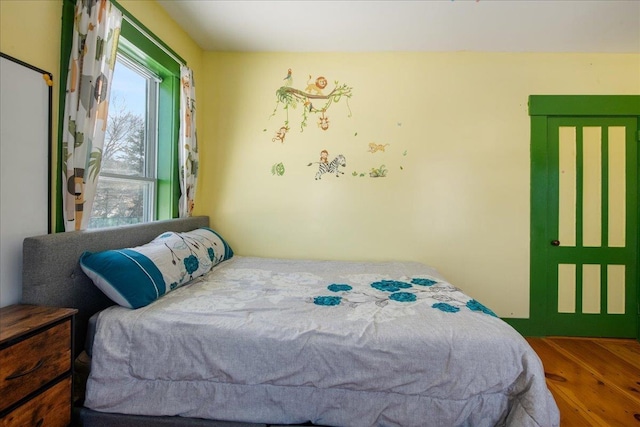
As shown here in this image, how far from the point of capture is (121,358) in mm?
1294

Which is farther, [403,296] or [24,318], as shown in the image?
[403,296]

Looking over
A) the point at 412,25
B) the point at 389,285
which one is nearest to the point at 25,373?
the point at 389,285

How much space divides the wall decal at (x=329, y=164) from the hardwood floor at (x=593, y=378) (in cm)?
220

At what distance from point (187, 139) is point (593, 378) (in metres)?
3.48

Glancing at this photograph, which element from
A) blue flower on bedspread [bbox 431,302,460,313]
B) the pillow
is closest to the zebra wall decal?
the pillow

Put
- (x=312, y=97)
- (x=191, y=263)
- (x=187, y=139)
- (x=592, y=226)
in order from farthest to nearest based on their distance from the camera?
(x=312, y=97)
(x=592, y=226)
(x=187, y=139)
(x=191, y=263)

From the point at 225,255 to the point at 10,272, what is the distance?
1.34 metres

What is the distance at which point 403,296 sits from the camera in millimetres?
1714

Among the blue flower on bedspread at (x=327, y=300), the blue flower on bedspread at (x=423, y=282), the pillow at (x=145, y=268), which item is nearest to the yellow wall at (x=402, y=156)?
the blue flower on bedspread at (x=423, y=282)

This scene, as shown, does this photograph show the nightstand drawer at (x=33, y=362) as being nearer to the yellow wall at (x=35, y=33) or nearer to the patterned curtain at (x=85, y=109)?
the patterned curtain at (x=85, y=109)

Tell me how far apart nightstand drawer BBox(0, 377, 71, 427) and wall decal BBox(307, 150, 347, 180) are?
2.15 m

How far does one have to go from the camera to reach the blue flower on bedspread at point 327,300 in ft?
5.27

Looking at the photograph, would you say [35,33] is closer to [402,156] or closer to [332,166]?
[332,166]

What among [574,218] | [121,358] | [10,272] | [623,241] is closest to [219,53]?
[10,272]
